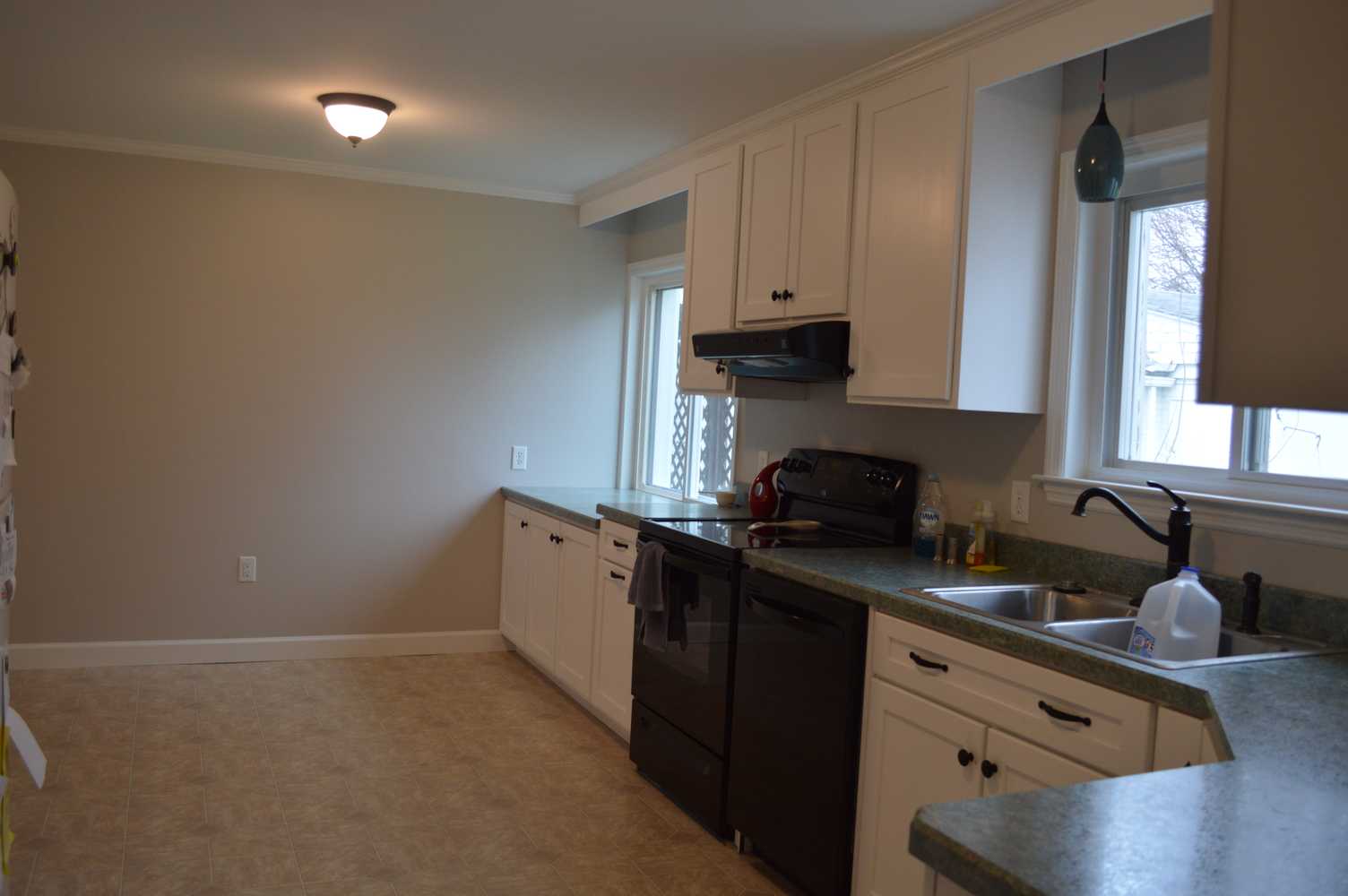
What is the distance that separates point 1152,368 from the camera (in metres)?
2.69

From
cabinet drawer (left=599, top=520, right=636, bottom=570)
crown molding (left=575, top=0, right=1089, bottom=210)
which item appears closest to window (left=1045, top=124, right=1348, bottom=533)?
crown molding (left=575, top=0, right=1089, bottom=210)

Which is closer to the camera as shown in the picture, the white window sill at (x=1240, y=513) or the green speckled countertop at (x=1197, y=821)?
the green speckled countertop at (x=1197, y=821)

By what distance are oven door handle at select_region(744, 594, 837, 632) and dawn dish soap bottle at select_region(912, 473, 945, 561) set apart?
52 centimetres

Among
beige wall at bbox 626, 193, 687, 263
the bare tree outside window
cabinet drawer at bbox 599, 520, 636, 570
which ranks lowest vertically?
cabinet drawer at bbox 599, 520, 636, 570

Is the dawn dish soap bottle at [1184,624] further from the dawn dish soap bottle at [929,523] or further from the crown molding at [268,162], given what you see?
the crown molding at [268,162]

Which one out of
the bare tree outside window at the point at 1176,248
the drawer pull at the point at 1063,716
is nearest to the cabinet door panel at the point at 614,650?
the drawer pull at the point at 1063,716

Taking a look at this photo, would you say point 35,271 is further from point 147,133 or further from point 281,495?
point 281,495

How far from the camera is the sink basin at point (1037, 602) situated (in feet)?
8.21

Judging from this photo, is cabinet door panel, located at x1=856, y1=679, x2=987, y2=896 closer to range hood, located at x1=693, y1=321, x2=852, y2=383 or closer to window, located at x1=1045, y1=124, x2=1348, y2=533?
window, located at x1=1045, y1=124, x2=1348, y2=533

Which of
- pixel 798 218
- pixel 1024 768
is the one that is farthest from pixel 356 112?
pixel 1024 768

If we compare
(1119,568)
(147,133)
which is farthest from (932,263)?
(147,133)

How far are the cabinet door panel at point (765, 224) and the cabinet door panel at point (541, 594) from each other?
4.82 ft

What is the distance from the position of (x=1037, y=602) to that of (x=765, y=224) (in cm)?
155

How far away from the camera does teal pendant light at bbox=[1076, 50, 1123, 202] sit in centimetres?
236
